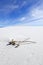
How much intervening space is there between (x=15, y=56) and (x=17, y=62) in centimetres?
43

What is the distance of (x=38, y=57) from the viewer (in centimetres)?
308

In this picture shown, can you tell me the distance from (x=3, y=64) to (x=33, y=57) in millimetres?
937

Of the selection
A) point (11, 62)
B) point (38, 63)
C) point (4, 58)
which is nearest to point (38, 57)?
point (38, 63)

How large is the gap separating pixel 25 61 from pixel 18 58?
1.04ft

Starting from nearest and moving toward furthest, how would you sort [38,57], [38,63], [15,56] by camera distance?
1. [38,63]
2. [38,57]
3. [15,56]

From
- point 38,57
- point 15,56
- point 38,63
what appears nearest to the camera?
point 38,63

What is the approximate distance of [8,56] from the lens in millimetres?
3277

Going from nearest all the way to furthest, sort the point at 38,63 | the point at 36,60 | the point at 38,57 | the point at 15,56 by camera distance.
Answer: the point at 38,63 < the point at 36,60 < the point at 38,57 < the point at 15,56

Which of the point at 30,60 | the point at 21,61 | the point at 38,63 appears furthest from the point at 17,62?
the point at 38,63

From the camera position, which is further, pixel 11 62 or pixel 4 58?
pixel 4 58

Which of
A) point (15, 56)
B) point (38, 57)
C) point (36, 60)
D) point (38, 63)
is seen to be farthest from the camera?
point (15, 56)

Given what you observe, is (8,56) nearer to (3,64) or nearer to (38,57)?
(3,64)

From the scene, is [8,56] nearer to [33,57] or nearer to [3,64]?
[3,64]

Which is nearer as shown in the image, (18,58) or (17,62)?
(17,62)
